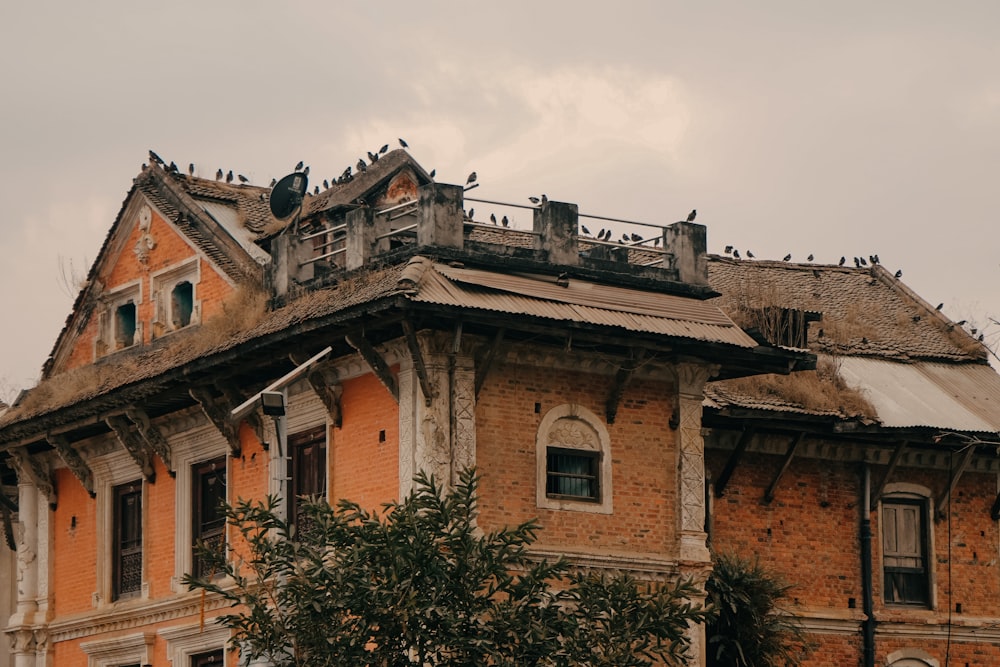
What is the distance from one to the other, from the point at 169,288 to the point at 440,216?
719 cm

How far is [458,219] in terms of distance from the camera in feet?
88.2

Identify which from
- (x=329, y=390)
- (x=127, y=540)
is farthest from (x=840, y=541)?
(x=127, y=540)

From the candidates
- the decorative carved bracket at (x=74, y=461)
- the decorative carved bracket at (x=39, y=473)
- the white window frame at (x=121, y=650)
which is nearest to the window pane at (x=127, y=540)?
the decorative carved bracket at (x=74, y=461)

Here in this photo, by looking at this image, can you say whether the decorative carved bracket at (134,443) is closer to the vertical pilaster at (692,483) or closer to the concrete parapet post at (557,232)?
the concrete parapet post at (557,232)

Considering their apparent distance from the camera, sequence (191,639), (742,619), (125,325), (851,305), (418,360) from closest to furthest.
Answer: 1. (418,360)
2. (742,619)
3. (191,639)
4. (125,325)
5. (851,305)

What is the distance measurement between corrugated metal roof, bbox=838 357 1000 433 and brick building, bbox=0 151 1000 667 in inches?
3.4

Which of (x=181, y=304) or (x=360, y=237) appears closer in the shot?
(x=360, y=237)

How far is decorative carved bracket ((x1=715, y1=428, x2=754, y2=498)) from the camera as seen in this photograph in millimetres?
30109

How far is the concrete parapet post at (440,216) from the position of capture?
26641mm

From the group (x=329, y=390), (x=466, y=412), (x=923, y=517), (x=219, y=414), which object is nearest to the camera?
(x=466, y=412)

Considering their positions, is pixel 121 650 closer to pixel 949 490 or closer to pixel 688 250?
pixel 688 250

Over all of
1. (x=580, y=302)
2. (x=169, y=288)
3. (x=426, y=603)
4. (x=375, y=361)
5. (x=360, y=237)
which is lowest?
(x=426, y=603)

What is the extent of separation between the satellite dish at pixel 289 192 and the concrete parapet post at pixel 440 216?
4238mm

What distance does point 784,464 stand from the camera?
3059 centimetres
